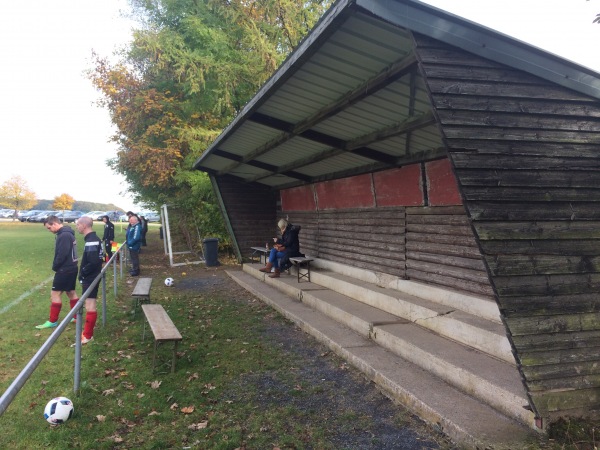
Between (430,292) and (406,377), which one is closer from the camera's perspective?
(406,377)

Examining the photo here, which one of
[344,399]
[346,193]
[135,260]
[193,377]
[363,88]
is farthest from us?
[135,260]

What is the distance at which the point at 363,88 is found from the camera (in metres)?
4.63

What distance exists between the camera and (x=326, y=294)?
8.02m

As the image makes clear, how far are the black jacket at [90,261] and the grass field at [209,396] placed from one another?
984 millimetres

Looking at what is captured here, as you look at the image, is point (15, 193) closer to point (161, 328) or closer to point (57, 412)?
point (161, 328)

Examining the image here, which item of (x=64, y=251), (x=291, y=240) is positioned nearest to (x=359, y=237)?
(x=291, y=240)

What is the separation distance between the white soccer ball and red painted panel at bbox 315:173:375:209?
235 inches

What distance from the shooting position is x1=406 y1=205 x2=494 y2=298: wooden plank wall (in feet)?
17.6

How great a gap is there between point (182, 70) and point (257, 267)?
786 centimetres

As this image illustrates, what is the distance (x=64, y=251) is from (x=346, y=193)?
5.57 m

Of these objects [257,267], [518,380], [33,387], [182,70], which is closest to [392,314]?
[518,380]

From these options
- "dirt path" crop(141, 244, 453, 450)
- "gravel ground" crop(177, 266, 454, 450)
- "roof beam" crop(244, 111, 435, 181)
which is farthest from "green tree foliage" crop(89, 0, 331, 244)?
"gravel ground" crop(177, 266, 454, 450)

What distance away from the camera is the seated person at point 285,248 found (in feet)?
32.7

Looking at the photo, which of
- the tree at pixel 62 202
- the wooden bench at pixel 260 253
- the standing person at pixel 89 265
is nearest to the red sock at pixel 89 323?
the standing person at pixel 89 265
